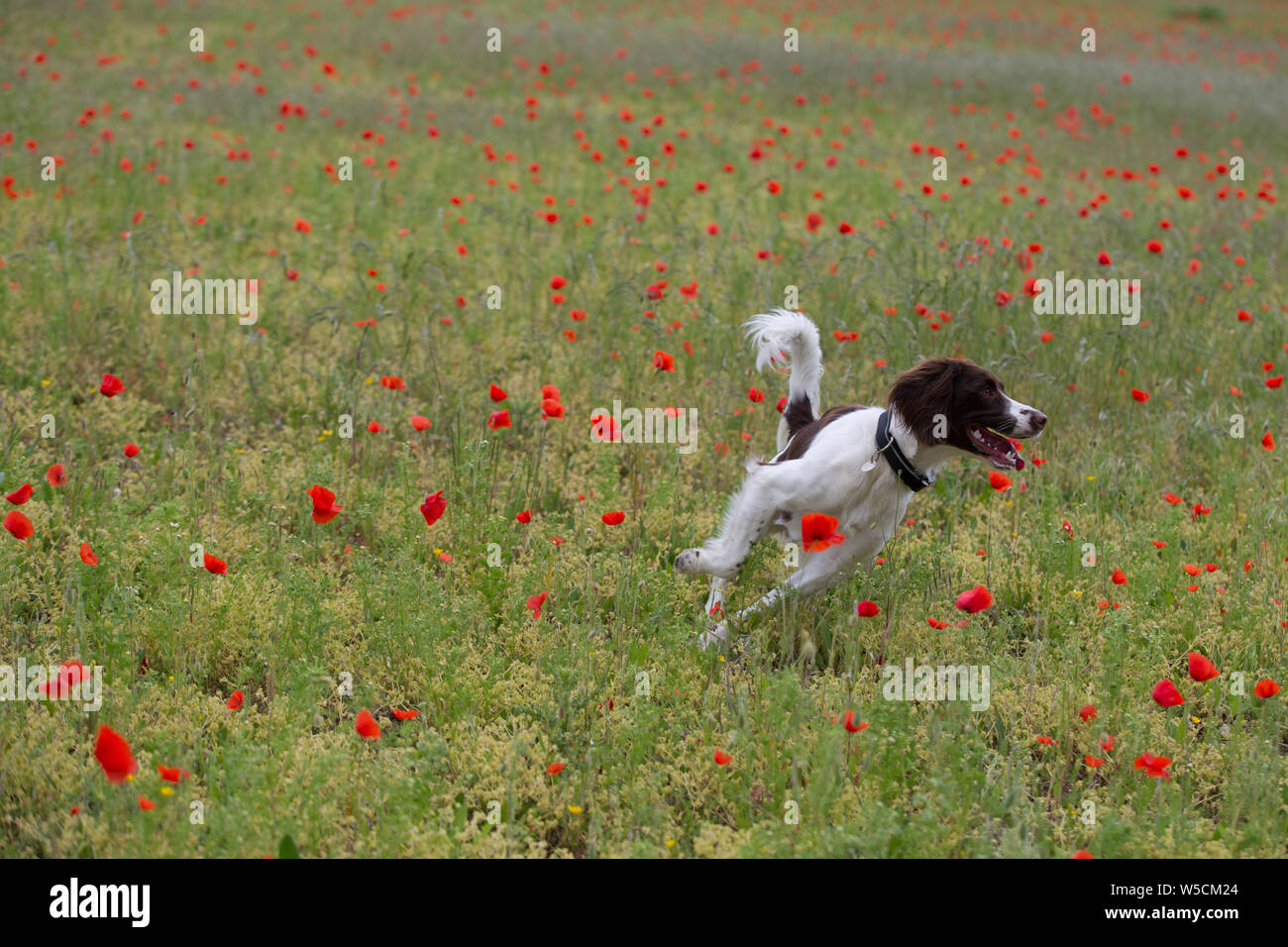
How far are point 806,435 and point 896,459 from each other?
1.68 feet

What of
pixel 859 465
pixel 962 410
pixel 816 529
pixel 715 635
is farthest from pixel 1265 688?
pixel 715 635

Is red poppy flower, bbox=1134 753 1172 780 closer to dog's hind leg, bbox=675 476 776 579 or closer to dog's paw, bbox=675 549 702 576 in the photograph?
dog's hind leg, bbox=675 476 776 579

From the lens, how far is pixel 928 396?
3977 mm

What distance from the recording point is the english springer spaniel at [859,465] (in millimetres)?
4000

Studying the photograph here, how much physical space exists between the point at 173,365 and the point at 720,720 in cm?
398

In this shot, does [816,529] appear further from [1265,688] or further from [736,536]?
[1265,688]

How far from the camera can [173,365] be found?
5973 millimetres

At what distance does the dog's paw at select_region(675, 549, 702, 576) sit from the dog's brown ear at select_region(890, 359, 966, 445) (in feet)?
3.17

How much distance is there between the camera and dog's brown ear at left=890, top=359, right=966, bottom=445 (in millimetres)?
3973

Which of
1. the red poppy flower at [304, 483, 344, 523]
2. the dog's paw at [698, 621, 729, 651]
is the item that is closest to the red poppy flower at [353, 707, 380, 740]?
the red poppy flower at [304, 483, 344, 523]

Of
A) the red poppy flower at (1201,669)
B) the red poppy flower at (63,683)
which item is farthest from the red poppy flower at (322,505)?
the red poppy flower at (1201,669)

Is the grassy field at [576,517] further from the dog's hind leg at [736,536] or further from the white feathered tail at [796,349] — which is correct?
the white feathered tail at [796,349]
